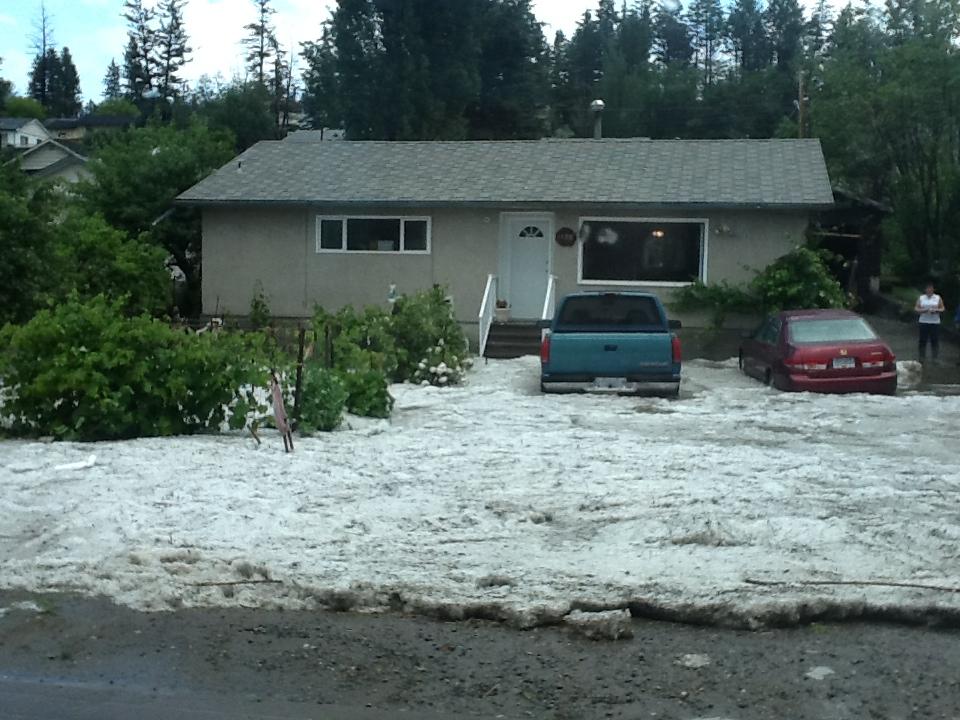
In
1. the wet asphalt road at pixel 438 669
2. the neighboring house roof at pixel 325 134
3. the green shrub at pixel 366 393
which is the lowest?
the wet asphalt road at pixel 438 669

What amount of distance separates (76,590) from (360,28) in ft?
148

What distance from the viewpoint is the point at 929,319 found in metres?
21.9

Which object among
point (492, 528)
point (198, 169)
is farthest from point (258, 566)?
point (198, 169)

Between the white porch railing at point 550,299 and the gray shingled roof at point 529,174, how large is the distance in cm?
158

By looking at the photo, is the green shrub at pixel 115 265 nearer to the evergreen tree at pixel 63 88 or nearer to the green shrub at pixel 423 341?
the green shrub at pixel 423 341

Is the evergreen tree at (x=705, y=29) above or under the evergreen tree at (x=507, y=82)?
above

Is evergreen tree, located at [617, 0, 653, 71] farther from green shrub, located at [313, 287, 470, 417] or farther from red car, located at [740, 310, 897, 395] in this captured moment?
red car, located at [740, 310, 897, 395]

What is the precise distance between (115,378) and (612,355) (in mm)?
7502

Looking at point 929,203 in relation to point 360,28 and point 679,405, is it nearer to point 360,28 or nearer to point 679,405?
point 679,405

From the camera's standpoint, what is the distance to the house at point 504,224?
23.5 metres

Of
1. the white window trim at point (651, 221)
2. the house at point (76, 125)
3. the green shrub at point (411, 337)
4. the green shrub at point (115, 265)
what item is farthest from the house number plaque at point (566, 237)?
the house at point (76, 125)

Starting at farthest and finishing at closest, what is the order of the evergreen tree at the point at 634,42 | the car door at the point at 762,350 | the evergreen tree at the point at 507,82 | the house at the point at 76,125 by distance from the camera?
the house at the point at 76,125
the evergreen tree at the point at 634,42
the evergreen tree at the point at 507,82
the car door at the point at 762,350

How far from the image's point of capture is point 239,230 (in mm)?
25766

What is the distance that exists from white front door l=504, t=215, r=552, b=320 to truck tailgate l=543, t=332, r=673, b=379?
303 inches
